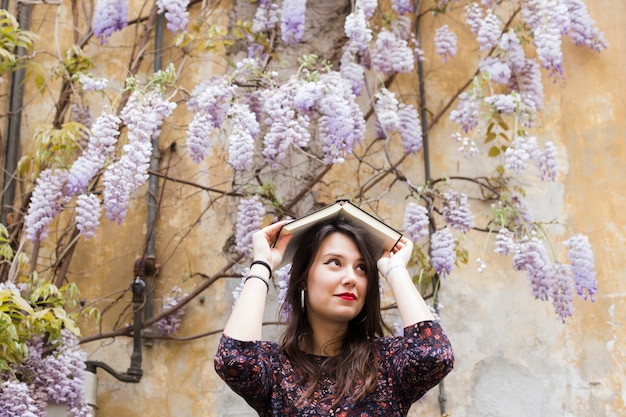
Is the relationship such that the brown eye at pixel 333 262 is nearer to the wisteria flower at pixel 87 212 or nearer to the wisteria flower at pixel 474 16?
the wisteria flower at pixel 87 212

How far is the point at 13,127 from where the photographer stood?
408cm

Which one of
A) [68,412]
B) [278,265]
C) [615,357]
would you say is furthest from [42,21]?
[615,357]

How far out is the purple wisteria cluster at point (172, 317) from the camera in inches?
155

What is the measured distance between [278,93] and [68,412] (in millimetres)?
1351

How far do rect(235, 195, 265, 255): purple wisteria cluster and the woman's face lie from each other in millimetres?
1558

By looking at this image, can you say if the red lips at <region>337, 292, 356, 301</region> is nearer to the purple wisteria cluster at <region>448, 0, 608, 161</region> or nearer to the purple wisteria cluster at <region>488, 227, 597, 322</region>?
the purple wisteria cluster at <region>488, 227, 597, 322</region>

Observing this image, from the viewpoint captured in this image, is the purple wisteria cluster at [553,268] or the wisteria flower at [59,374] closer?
the wisteria flower at [59,374]

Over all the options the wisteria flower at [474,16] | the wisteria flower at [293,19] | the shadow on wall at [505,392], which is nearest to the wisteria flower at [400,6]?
Answer: the wisteria flower at [474,16]

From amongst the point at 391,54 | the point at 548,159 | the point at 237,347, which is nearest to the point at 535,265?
the point at 548,159

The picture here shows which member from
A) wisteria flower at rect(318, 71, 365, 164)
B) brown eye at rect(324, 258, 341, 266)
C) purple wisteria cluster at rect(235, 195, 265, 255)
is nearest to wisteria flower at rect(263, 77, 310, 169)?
wisteria flower at rect(318, 71, 365, 164)

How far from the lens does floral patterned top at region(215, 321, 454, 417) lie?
2111 mm

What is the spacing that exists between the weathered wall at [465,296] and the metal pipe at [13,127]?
0.05 m

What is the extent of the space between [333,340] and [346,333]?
4 centimetres

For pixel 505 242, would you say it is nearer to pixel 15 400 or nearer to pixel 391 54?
pixel 391 54
